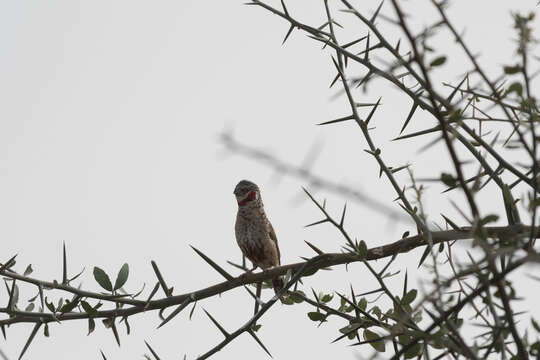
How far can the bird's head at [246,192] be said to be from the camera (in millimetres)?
9144

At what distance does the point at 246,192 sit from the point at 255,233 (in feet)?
2.12

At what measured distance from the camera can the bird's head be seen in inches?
360

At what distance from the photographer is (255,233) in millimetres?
8867

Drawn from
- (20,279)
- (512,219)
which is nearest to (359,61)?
(512,219)

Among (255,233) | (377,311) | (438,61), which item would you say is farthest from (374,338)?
(255,233)

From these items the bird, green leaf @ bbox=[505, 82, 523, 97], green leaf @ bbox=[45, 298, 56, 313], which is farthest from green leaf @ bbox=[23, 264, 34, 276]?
the bird

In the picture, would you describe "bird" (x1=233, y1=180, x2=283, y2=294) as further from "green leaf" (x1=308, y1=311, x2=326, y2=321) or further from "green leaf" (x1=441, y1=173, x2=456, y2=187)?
"green leaf" (x1=441, y1=173, x2=456, y2=187)

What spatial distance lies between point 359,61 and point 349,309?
151 centimetres

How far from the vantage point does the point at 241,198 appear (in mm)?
9211

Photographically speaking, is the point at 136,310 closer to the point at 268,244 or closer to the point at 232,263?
the point at 232,263

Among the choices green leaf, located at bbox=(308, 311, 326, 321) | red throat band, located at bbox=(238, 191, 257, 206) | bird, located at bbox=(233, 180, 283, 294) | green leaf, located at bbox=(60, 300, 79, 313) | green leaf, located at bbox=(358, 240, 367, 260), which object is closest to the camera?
green leaf, located at bbox=(358, 240, 367, 260)

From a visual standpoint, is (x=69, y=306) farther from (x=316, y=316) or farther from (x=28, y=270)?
(x=316, y=316)

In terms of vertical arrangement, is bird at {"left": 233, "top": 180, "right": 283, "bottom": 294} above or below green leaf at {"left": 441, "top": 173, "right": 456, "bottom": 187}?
above

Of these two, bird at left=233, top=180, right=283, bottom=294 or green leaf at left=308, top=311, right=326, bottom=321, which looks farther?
bird at left=233, top=180, right=283, bottom=294
